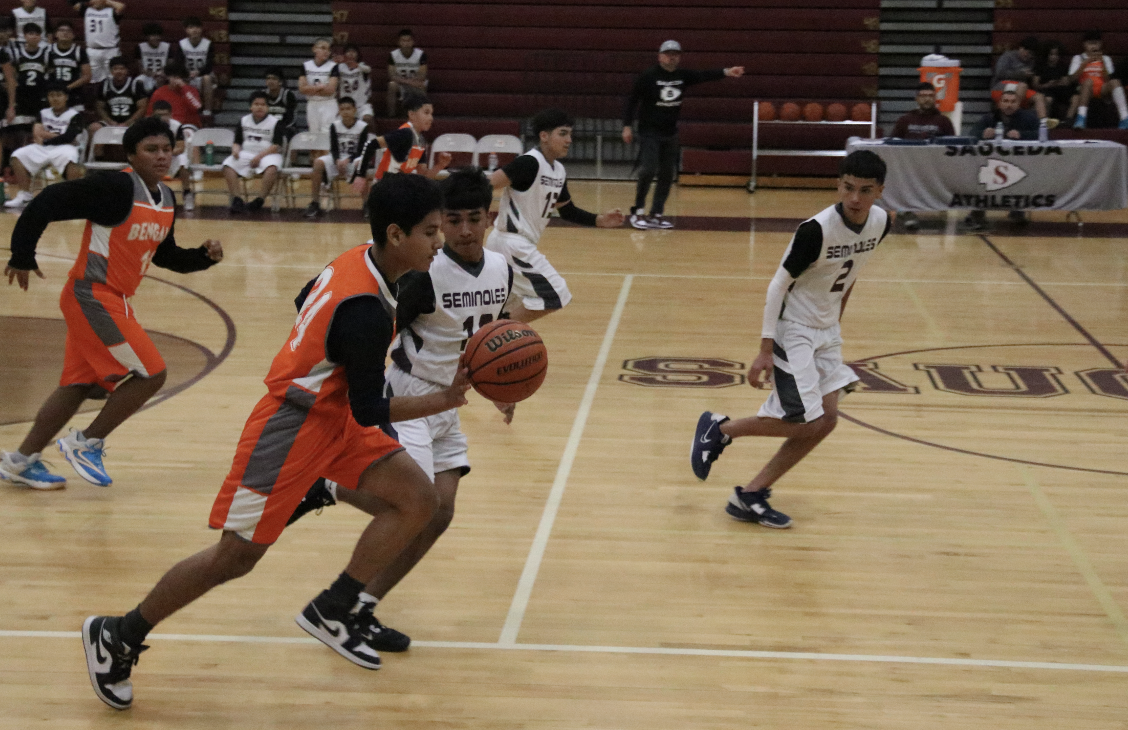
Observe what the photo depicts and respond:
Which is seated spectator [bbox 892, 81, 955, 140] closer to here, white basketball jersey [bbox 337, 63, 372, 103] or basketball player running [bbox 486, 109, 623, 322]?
white basketball jersey [bbox 337, 63, 372, 103]

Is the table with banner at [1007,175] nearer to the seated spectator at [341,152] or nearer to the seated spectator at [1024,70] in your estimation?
the seated spectator at [1024,70]

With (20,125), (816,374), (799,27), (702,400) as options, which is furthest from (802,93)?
(816,374)

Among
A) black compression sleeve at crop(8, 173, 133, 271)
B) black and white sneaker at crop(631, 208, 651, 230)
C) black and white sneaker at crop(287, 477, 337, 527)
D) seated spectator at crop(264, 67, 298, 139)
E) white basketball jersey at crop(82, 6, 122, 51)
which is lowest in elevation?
black and white sneaker at crop(631, 208, 651, 230)

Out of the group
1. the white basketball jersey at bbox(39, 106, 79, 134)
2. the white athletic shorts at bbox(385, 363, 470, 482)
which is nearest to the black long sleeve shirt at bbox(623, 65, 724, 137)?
the white basketball jersey at bbox(39, 106, 79, 134)

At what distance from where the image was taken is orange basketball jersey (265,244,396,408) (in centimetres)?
353

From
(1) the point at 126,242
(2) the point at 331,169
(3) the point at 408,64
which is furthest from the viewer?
(3) the point at 408,64

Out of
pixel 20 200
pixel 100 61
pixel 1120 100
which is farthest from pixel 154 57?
pixel 1120 100

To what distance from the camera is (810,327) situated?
534cm

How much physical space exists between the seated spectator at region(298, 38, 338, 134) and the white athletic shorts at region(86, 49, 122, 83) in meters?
2.87

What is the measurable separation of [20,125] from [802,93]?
1049 centimetres

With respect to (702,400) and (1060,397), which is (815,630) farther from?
(1060,397)

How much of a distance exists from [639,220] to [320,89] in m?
4.64

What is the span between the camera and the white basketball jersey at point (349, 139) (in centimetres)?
1469

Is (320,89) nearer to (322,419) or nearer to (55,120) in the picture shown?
(55,120)
